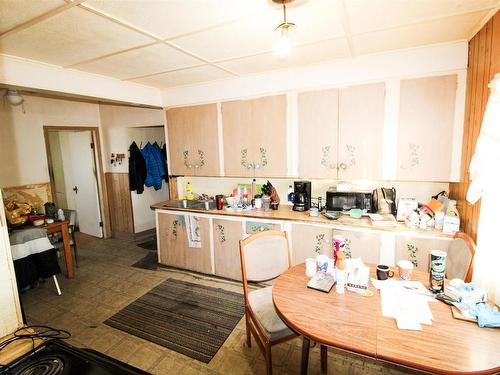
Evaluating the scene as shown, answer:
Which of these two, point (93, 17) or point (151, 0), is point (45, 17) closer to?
point (93, 17)

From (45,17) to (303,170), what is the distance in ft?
8.23

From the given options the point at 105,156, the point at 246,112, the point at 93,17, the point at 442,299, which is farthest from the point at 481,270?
the point at 105,156

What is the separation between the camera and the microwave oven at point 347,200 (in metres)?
2.91

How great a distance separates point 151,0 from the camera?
155 cm

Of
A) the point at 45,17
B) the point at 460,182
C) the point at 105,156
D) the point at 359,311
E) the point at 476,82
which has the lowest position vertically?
the point at 359,311

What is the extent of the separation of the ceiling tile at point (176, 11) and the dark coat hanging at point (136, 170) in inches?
132

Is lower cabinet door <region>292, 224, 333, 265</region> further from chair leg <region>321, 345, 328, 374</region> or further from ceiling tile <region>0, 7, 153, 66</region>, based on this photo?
ceiling tile <region>0, 7, 153, 66</region>

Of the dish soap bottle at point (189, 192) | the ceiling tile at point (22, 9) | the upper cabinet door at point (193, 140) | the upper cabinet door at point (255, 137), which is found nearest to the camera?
the ceiling tile at point (22, 9)

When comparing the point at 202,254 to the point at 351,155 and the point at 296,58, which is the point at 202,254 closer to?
the point at 351,155

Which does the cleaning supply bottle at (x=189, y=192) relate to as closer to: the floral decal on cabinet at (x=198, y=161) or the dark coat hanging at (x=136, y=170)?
the floral decal on cabinet at (x=198, y=161)

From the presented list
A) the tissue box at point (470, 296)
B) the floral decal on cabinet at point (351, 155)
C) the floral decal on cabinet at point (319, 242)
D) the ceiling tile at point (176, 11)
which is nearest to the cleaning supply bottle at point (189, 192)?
the floral decal on cabinet at point (319, 242)

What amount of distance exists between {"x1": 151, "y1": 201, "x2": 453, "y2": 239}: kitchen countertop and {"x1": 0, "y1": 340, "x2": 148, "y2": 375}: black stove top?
7.03ft

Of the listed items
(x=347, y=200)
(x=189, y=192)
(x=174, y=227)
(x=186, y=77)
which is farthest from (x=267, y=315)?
(x=186, y=77)

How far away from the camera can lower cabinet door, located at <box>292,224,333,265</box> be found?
9.29 feet
